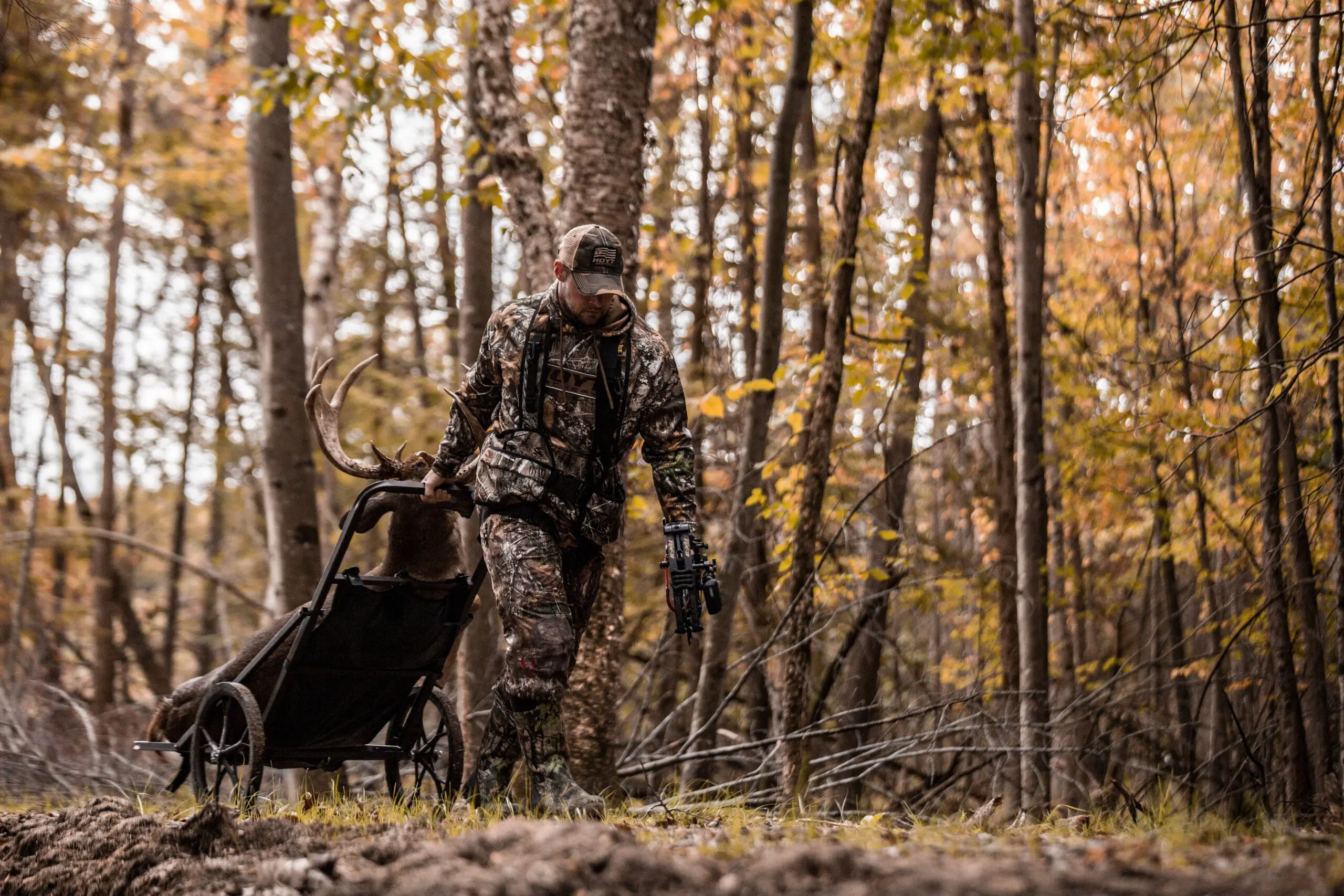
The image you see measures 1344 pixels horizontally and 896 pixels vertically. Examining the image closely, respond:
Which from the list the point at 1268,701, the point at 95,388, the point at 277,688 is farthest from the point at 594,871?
the point at 95,388

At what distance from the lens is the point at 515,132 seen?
24.2 ft

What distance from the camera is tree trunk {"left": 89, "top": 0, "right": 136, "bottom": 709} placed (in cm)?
1567

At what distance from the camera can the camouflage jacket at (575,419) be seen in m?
4.89

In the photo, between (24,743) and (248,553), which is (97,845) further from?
(248,553)

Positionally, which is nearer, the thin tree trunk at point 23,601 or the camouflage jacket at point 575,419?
the camouflage jacket at point 575,419

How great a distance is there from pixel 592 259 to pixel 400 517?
5.44 feet

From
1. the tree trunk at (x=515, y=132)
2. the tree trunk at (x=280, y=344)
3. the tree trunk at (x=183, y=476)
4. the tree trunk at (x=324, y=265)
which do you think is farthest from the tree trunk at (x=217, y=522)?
the tree trunk at (x=515, y=132)

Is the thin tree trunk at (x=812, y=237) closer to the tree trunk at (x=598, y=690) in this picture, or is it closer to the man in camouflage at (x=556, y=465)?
the tree trunk at (x=598, y=690)

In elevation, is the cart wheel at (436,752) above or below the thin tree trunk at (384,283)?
below

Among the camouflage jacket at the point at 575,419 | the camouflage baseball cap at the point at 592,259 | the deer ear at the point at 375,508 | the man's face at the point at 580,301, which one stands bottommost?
the deer ear at the point at 375,508

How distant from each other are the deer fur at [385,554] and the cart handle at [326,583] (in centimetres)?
→ 6

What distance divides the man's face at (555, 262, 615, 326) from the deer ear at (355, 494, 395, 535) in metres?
1.32

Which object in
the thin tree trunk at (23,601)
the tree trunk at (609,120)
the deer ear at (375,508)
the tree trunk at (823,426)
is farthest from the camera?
the thin tree trunk at (23,601)

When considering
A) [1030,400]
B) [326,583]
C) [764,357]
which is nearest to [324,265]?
[764,357]
